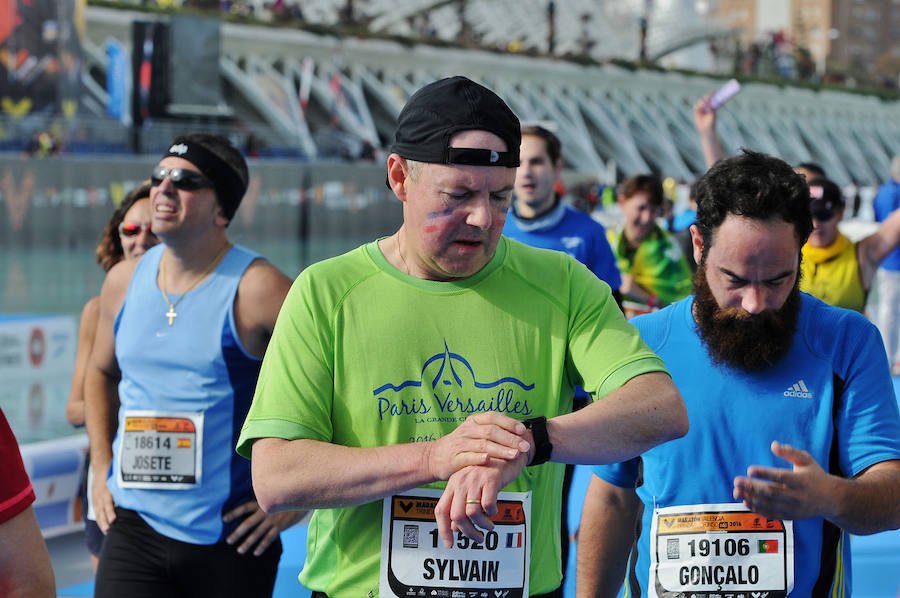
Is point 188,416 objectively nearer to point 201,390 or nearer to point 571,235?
point 201,390

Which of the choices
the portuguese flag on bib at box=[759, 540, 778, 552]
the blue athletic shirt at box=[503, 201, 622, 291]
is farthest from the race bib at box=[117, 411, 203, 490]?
the blue athletic shirt at box=[503, 201, 622, 291]

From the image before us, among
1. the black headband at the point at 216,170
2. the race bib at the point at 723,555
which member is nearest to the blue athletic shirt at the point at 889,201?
the black headband at the point at 216,170

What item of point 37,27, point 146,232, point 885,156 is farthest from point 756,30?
point 146,232

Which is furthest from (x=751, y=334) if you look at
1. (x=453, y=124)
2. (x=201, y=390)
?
(x=201, y=390)

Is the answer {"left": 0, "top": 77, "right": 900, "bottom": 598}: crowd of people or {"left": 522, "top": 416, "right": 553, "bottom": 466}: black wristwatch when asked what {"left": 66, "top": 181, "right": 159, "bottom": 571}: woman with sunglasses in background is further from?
{"left": 522, "top": 416, "right": 553, "bottom": 466}: black wristwatch

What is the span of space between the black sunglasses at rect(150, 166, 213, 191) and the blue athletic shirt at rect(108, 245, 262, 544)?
335 millimetres

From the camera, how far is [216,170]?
3855 mm

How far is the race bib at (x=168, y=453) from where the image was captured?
140 inches

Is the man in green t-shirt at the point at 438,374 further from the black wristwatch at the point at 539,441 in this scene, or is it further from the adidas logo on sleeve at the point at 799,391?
the adidas logo on sleeve at the point at 799,391

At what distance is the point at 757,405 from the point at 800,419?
0.09 meters

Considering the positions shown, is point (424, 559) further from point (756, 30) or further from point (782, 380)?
point (756, 30)

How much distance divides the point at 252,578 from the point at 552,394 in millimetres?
1518

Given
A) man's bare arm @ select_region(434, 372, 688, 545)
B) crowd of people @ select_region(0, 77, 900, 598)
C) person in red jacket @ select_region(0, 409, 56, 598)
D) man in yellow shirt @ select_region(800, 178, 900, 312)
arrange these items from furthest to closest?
1. man in yellow shirt @ select_region(800, 178, 900, 312)
2. crowd of people @ select_region(0, 77, 900, 598)
3. man's bare arm @ select_region(434, 372, 688, 545)
4. person in red jacket @ select_region(0, 409, 56, 598)

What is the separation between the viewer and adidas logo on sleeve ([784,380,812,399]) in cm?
263
